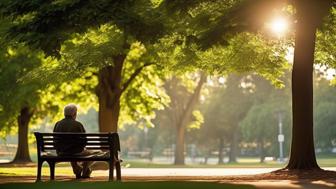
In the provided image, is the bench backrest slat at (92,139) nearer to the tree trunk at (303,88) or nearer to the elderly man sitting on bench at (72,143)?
the elderly man sitting on bench at (72,143)

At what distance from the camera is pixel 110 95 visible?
2848 centimetres

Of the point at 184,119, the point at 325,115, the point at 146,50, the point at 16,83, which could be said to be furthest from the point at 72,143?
the point at 325,115

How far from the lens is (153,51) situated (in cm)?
2378

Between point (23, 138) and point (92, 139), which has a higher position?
point (23, 138)

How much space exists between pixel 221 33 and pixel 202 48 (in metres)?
0.54

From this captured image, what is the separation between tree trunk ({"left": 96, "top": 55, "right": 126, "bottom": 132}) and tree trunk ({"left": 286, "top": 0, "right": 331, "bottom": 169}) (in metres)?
11.8

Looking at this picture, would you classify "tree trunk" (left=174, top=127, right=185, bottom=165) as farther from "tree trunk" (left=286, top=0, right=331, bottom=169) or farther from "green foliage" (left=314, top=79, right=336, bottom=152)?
"tree trunk" (left=286, top=0, right=331, bottom=169)

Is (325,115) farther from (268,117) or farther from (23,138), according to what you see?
(23,138)

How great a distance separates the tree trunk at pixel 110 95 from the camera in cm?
2834

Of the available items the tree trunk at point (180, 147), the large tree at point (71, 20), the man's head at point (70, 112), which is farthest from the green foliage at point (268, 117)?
the man's head at point (70, 112)

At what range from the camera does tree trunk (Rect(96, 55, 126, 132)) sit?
28.3 meters

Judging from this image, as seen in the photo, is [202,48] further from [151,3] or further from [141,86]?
[141,86]

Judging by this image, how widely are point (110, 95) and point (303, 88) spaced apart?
12.3 meters

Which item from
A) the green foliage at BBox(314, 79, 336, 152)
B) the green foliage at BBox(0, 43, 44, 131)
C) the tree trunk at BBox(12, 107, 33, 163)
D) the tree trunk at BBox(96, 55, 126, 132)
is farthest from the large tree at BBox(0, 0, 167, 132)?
the green foliage at BBox(314, 79, 336, 152)
